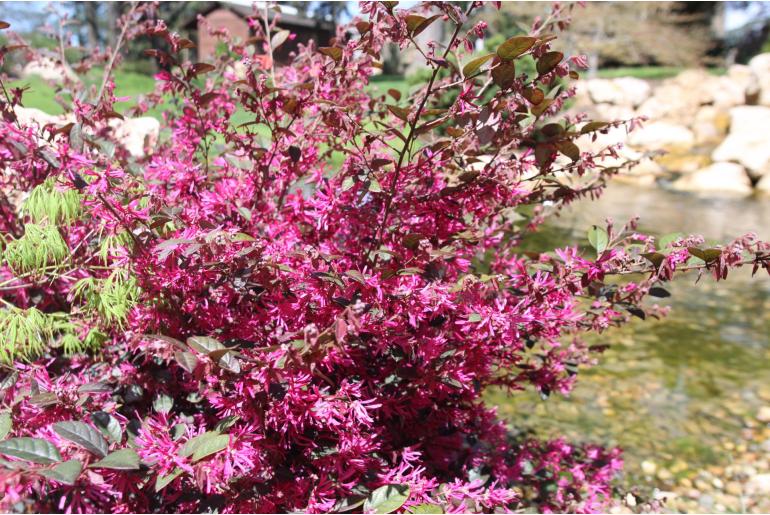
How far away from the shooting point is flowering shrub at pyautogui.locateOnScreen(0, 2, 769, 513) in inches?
45.7

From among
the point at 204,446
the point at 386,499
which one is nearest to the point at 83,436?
the point at 204,446

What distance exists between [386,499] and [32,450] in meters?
0.67

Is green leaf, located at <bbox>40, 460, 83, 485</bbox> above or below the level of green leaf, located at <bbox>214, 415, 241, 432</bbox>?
above

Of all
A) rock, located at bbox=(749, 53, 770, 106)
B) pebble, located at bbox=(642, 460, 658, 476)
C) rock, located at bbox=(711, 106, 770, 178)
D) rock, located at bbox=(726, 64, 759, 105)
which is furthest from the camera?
rock, located at bbox=(726, 64, 759, 105)

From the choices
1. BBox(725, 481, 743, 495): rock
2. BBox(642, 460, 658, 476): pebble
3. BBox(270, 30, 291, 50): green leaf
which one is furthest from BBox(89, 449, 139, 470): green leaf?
BBox(725, 481, 743, 495): rock

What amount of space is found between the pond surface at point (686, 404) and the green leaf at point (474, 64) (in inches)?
53.7

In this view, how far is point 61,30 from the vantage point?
8.40 feet

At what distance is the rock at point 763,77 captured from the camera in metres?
14.5

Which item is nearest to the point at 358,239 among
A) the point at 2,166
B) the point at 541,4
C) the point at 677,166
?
the point at 2,166

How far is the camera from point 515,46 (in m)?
1.12

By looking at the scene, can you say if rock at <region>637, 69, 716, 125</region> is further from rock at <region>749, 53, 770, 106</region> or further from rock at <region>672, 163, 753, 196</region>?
rock at <region>672, 163, 753, 196</region>

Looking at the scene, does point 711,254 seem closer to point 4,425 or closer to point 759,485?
point 4,425

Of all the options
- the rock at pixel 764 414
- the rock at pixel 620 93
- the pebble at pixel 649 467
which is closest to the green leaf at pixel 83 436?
the pebble at pixel 649 467

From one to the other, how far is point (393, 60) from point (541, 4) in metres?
7.03
